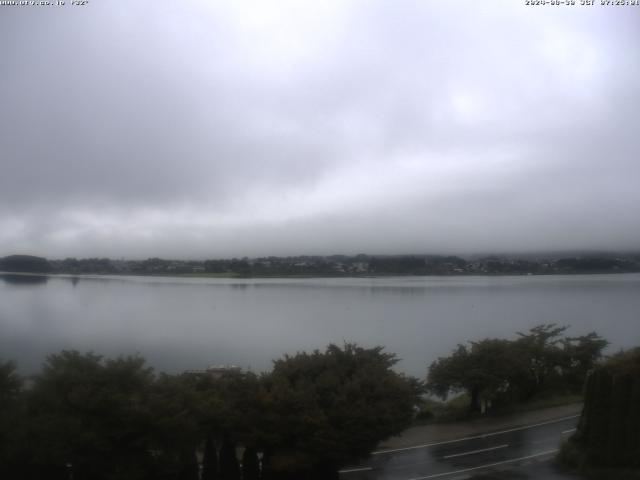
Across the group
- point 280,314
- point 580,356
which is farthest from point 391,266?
point 580,356

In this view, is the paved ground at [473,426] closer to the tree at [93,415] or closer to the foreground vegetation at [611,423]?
the foreground vegetation at [611,423]

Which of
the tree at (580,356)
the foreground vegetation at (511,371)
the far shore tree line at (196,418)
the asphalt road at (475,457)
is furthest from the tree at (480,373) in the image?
the far shore tree line at (196,418)

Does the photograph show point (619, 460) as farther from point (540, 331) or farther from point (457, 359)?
point (540, 331)

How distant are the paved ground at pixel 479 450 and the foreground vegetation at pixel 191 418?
1712 millimetres

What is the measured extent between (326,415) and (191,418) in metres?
2.78

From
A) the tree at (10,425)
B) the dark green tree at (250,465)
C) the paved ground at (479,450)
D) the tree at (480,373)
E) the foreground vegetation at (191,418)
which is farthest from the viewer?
the tree at (480,373)

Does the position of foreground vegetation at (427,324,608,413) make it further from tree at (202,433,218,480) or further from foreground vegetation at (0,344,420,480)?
tree at (202,433,218,480)

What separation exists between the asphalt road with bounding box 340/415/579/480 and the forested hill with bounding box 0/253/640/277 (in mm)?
13271

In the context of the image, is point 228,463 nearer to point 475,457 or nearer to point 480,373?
point 475,457

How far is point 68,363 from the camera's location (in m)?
10.4

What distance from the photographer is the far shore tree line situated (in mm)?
9449

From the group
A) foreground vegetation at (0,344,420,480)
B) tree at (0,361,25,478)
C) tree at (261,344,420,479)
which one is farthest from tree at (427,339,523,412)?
tree at (0,361,25,478)

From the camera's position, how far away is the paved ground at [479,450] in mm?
13055

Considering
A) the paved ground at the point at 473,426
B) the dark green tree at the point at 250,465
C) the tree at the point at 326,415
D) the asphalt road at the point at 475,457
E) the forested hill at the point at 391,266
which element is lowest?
the paved ground at the point at 473,426
